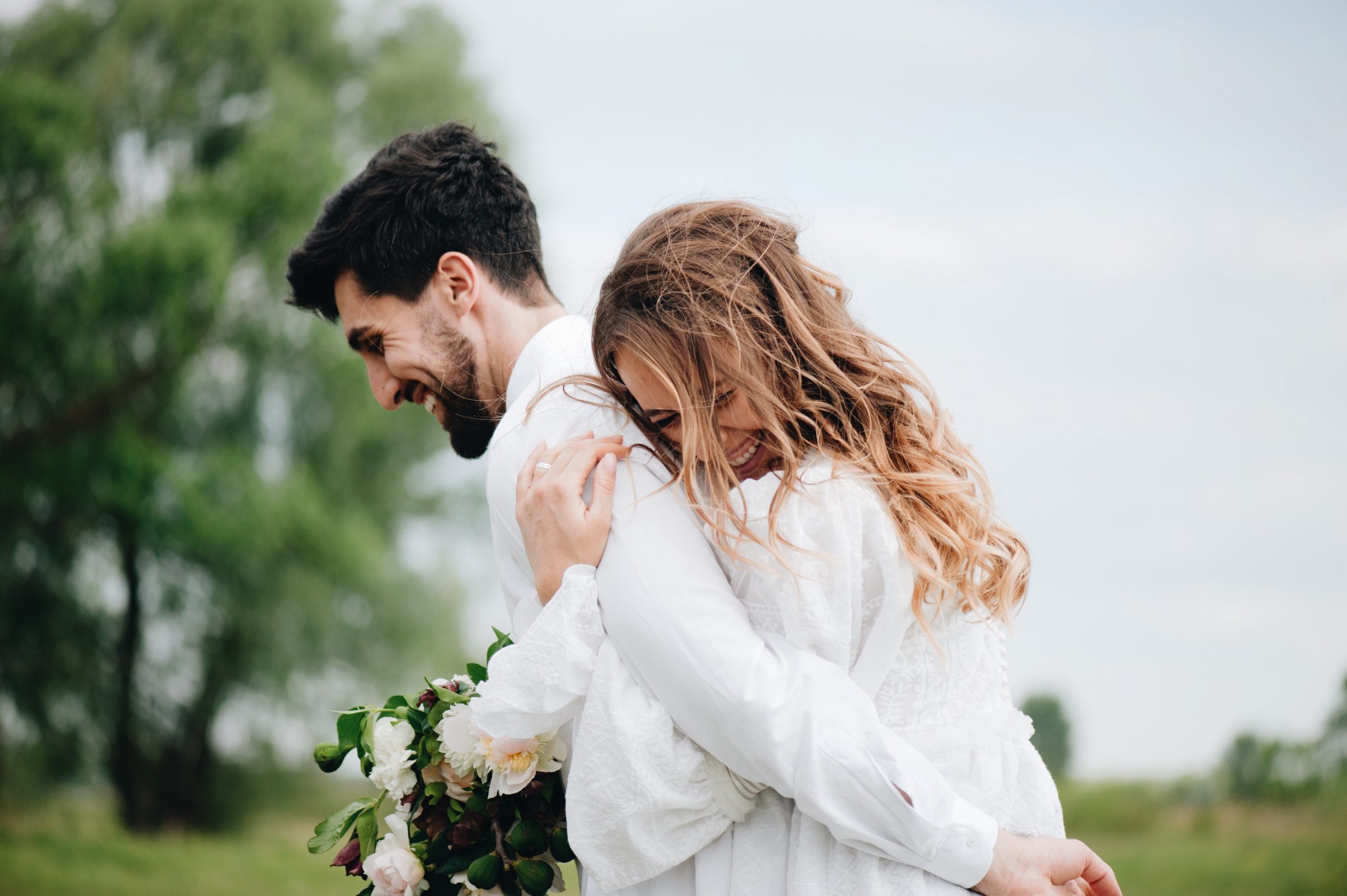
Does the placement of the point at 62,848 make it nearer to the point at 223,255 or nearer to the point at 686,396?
the point at 223,255

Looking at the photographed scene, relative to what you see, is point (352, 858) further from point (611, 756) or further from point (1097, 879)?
point (1097, 879)

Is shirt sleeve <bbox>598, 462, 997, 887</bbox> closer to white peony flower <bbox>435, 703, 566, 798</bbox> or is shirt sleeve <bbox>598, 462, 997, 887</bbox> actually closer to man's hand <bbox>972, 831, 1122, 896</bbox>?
man's hand <bbox>972, 831, 1122, 896</bbox>

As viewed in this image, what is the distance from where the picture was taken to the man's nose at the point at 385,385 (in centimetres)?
271

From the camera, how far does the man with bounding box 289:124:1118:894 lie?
5.42 feet

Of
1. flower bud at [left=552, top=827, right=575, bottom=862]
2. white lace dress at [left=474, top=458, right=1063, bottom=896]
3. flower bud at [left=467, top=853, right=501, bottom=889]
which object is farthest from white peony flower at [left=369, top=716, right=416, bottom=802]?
white lace dress at [left=474, top=458, right=1063, bottom=896]

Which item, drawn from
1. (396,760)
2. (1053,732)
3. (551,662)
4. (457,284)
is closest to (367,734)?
(396,760)

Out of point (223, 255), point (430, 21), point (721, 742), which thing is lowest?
point (721, 742)

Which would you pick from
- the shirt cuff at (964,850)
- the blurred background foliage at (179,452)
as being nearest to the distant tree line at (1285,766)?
the shirt cuff at (964,850)

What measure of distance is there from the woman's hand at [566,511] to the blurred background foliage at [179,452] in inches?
363

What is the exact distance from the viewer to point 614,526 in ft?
5.93

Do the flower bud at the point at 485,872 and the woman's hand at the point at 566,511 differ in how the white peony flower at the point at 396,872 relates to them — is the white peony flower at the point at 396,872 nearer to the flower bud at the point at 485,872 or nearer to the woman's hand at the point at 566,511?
the flower bud at the point at 485,872

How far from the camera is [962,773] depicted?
184cm

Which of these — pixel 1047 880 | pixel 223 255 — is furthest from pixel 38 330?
pixel 1047 880

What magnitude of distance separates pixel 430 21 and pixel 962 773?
13093mm
